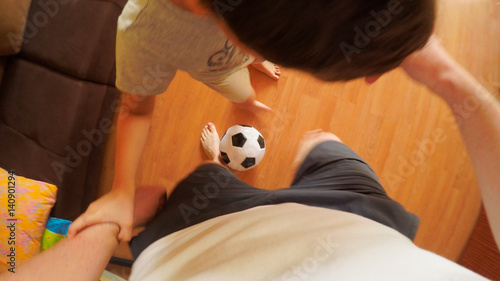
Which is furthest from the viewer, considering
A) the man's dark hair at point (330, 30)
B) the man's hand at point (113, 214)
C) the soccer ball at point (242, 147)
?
the soccer ball at point (242, 147)

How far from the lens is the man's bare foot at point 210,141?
4.13 feet

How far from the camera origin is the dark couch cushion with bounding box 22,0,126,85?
39.5 inches

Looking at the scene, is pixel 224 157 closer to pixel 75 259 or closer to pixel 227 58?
pixel 227 58

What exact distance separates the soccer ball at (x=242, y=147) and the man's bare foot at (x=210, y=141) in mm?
37

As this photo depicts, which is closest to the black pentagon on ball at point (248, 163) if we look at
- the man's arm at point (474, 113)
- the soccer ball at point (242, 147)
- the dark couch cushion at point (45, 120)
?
the soccer ball at point (242, 147)

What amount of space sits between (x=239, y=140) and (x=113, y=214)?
618 mm

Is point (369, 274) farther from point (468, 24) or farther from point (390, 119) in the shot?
point (468, 24)

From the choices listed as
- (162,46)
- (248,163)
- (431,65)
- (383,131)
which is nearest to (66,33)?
(162,46)

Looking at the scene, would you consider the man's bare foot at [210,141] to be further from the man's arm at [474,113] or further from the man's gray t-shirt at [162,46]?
the man's arm at [474,113]

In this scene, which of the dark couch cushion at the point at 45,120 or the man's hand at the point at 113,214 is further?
the dark couch cushion at the point at 45,120

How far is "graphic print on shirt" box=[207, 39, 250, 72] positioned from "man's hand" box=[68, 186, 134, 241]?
404 mm

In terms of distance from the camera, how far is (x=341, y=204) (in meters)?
0.75

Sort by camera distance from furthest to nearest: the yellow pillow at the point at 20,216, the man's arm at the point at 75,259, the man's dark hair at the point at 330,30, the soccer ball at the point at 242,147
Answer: the soccer ball at the point at 242,147 < the yellow pillow at the point at 20,216 < the man's arm at the point at 75,259 < the man's dark hair at the point at 330,30

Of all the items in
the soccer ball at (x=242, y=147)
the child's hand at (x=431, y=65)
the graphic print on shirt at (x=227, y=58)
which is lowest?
the soccer ball at (x=242, y=147)
